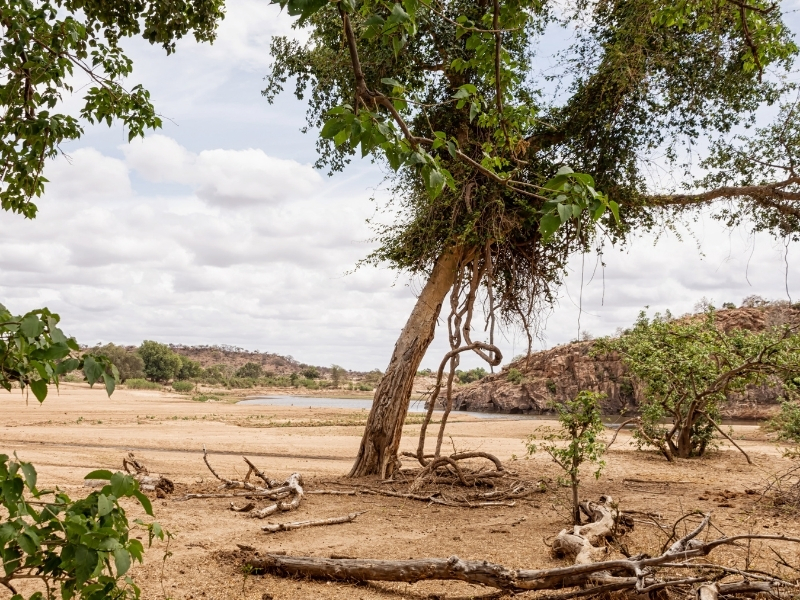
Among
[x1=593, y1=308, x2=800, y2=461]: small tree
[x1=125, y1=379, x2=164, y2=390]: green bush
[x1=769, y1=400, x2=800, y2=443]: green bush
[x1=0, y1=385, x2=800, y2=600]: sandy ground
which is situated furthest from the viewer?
[x1=125, y1=379, x2=164, y2=390]: green bush

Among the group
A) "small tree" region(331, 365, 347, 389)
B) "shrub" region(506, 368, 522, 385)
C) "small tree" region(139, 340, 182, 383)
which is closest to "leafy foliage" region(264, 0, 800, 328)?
"shrub" region(506, 368, 522, 385)

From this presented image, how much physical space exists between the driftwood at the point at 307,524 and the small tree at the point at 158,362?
62.3 meters

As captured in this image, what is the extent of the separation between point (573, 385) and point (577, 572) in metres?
43.4

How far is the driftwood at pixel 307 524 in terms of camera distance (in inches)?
258

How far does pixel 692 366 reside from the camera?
1246 centimetres

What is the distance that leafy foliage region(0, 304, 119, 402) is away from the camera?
6.90 feet

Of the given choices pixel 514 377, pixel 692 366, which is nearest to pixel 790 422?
pixel 692 366

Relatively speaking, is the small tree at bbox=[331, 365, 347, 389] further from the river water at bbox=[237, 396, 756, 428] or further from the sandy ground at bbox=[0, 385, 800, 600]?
the sandy ground at bbox=[0, 385, 800, 600]

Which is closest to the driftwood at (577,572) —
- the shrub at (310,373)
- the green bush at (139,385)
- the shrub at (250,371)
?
the green bush at (139,385)

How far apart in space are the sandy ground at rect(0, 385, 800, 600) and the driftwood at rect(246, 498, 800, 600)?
13cm

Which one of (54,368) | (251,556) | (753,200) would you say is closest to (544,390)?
(753,200)

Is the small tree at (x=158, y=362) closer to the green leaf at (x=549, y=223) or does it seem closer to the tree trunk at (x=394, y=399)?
the tree trunk at (x=394, y=399)

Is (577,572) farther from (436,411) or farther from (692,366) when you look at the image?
(436,411)

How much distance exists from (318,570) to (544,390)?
4444 centimetres
